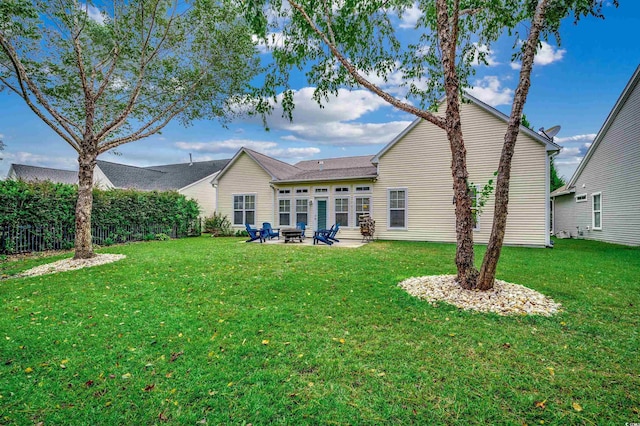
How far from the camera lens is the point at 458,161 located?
5109 millimetres

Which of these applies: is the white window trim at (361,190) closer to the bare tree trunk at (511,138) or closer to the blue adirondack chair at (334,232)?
the blue adirondack chair at (334,232)

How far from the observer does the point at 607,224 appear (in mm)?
13969

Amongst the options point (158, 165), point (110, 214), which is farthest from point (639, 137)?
point (158, 165)

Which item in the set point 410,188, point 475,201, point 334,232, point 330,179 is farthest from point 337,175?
point 475,201

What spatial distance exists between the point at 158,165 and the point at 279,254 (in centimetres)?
2675

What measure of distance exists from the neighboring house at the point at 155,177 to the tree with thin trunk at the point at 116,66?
41.0ft

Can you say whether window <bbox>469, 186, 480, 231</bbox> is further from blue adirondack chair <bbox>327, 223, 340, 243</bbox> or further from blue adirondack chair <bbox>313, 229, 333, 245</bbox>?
blue adirondack chair <bbox>313, 229, 333, 245</bbox>

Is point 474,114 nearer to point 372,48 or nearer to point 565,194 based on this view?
point 372,48

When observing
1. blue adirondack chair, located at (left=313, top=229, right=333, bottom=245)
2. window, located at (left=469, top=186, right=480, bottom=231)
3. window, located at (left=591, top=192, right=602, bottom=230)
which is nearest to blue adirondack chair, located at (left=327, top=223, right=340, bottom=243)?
blue adirondack chair, located at (left=313, top=229, right=333, bottom=245)

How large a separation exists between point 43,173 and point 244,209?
21.0 meters

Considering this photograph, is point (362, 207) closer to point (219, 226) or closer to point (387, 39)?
point (387, 39)

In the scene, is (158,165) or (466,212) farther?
(158,165)

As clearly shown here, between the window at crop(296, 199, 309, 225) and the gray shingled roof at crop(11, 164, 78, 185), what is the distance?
21673mm

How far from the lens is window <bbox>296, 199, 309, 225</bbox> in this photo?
1617cm
